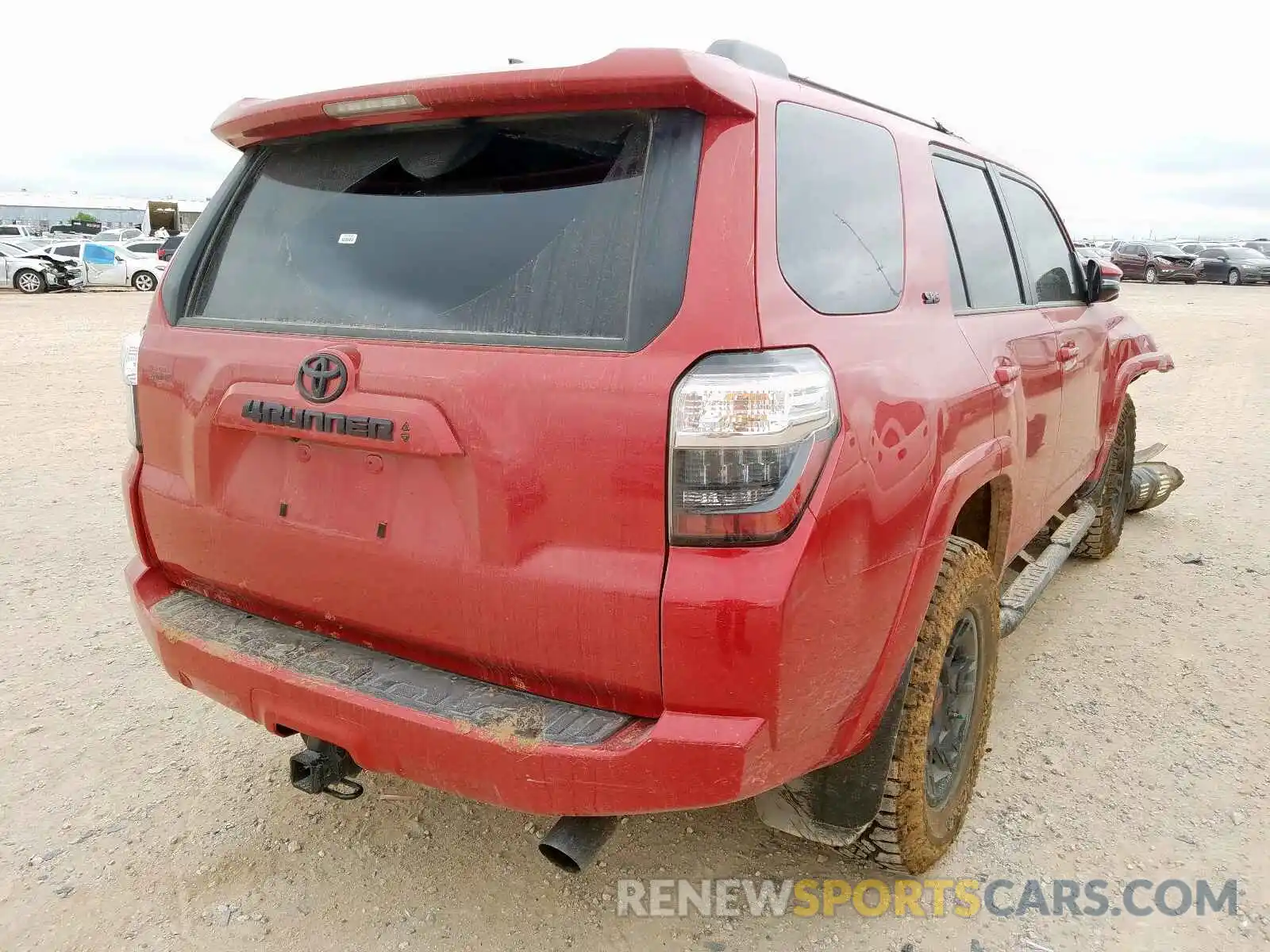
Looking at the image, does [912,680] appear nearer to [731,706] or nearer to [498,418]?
[731,706]

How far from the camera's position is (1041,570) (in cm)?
362

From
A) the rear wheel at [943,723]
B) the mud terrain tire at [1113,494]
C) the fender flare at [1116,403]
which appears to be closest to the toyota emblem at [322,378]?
the rear wheel at [943,723]

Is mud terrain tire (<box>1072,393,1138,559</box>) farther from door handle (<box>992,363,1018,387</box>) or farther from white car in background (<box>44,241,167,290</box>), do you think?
white car in background (<box>44,241,167,290</box>)

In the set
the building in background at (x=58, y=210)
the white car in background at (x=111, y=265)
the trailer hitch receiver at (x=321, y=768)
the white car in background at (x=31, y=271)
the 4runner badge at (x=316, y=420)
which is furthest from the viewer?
the building in background at (x=58, y=210)

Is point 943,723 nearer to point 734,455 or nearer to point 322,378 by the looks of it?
point 734,455

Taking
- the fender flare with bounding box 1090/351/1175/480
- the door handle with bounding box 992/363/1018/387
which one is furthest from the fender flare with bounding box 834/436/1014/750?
the fender flare with bounding box 1090/351/1175/480

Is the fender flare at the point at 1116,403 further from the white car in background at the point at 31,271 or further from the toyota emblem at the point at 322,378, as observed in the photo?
the white car in background at the point at 31,271

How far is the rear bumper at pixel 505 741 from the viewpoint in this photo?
173 cm

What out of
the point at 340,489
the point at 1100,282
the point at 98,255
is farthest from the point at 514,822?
the point at 98,255

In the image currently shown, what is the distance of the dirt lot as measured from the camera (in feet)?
7.52

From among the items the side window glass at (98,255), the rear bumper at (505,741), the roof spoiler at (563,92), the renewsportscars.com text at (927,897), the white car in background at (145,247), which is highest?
the white car in background at (145,247)

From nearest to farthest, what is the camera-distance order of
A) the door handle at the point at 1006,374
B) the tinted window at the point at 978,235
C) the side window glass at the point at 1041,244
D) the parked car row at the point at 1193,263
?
the door handle at the point at 1006,374 < the tinted window at the point at 978,235 < the side window glass at the point at 1041,244 < the parked car row at the point at 1193,263

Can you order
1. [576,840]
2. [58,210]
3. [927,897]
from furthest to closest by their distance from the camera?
[58,210]
[927,897]
[576,840]

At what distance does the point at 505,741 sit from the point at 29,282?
3001 centimetres
